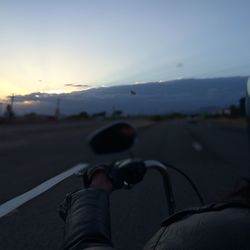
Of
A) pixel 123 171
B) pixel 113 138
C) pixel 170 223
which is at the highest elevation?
pixel 113 138

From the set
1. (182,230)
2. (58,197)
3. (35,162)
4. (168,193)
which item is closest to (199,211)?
(182,230)

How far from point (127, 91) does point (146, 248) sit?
151 centimetres

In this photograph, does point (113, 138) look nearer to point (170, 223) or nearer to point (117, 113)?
point (170, 223)

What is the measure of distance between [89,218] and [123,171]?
308 mm

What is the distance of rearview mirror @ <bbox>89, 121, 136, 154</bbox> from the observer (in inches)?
103

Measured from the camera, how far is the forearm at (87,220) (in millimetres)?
2508

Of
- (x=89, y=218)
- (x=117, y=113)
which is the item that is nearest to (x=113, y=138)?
(x=89, y=218)

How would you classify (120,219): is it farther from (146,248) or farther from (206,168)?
(206,168)

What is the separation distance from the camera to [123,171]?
111 inches

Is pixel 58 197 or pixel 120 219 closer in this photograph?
pixel 120 219

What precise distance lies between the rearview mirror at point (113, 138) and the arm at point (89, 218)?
0.21 meters

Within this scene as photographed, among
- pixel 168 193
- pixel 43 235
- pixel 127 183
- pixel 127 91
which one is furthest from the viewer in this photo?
pixel 43 235

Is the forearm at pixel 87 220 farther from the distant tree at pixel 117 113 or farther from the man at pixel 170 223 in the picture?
the distant tree at pixel 117 113

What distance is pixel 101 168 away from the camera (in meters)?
2.86
